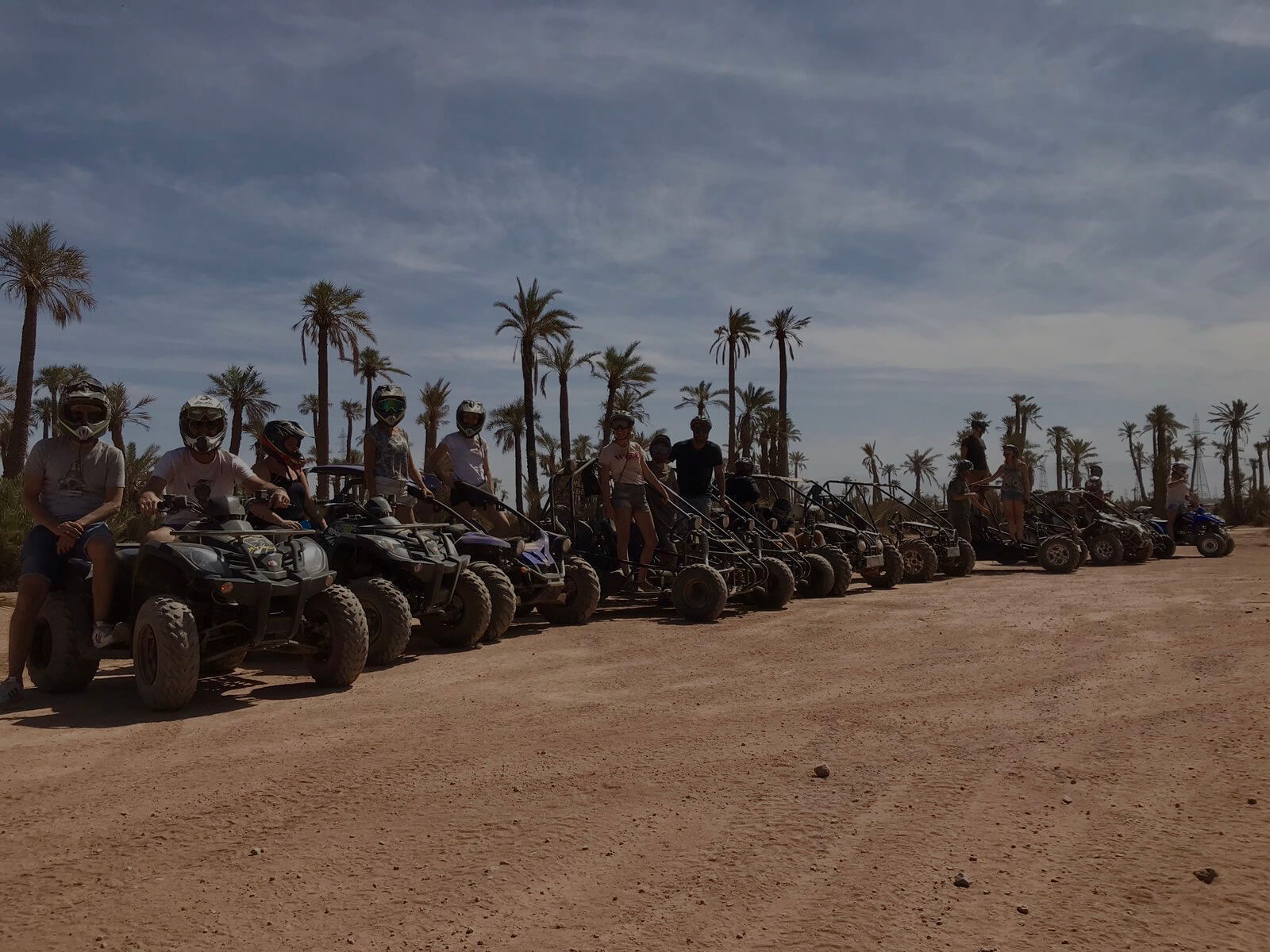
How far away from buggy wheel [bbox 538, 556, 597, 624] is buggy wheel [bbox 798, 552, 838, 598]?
3.24 m

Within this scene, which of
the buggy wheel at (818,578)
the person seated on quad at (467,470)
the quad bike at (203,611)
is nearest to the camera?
the quad bike at (203,611)

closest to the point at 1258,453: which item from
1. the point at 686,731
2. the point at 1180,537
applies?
the point at 1180,537

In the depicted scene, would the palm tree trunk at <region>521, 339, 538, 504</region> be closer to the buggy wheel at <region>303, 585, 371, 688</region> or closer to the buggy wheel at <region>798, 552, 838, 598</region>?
the buggy wheel at <region>798, 552, 838, 598</region>

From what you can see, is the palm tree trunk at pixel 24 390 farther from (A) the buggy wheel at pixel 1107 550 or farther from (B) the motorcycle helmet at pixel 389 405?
(A) the buggy wheel at pixel 1107 550

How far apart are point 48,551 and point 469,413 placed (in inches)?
154

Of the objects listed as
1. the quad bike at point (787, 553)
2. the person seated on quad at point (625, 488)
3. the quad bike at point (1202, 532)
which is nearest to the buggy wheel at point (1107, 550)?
the quad bike at point (1202, 532)

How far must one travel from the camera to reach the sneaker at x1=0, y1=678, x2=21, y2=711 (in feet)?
18.7

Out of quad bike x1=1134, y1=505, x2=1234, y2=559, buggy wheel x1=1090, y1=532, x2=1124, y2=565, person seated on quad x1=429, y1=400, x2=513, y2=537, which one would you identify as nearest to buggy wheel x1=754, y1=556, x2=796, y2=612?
person seated on quad x1=429, y1=400, x2=513, y2=537

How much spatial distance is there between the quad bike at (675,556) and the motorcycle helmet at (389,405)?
1865mm

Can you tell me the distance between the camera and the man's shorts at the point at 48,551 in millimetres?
5855

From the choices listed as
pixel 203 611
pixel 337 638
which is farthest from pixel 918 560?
pixel 203 611

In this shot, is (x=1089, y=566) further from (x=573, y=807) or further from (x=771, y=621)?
(x=573, y=807)

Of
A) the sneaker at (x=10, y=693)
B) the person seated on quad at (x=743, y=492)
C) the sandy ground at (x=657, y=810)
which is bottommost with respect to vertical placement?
the sandy ground at (x=657, y=810)

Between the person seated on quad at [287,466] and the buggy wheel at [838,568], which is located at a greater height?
the person seated on quad at [287,466]
